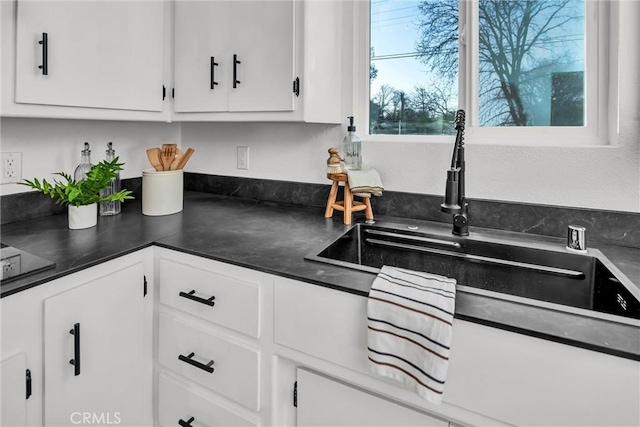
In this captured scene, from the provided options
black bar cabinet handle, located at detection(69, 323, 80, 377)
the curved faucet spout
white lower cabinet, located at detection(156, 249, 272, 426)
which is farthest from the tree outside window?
black bar cabinet handle, located at detection(69, 323, 80, 377)

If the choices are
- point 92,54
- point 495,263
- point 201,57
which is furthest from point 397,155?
point 92,54

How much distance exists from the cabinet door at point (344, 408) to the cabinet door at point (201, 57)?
112 centimetres

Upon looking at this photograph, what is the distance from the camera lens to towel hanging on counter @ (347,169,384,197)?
1460 millimetres

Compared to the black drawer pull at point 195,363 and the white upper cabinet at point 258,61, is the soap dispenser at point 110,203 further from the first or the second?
the black drawer pull at point 195,363

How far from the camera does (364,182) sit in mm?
1465

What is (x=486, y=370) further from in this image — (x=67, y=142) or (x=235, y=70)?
(x=67, y=142)

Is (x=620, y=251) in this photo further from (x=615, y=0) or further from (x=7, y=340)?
(x=7, y=340)

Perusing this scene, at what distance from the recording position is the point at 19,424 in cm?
91

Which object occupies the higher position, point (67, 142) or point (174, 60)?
point (174, 60)

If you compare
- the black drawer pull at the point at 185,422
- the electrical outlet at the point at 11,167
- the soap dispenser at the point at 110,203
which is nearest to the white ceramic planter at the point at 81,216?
the soap dispenser at the point at 110,203

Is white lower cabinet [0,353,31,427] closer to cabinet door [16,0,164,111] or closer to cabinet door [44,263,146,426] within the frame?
cabinet door [44,263,146,426]

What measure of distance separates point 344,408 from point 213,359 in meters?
0.43

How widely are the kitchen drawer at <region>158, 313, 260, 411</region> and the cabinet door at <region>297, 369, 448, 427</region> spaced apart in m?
0.15

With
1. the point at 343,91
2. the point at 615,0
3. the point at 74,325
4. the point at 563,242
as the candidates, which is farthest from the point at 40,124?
the point at 615,0
